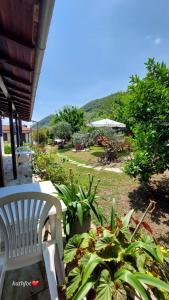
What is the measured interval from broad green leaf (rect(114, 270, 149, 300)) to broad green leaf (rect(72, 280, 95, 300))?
22cm

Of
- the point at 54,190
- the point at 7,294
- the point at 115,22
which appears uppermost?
the point at 115,22

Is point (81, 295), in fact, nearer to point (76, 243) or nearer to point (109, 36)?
point (76, 243)

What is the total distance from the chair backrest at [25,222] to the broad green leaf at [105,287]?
0.70 m

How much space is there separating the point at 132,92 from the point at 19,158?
658 centimetres

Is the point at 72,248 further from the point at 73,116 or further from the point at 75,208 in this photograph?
the point at 73,116

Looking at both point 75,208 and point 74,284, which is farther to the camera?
point 75,208

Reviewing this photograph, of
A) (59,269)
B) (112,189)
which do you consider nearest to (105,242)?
(59,269)

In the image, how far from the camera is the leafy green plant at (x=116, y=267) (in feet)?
4.31

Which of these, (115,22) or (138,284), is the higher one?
(115,22)

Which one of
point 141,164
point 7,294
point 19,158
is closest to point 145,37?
point 141,164

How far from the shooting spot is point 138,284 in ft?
4.15

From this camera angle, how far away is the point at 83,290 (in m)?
1.36

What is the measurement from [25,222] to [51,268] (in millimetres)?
549

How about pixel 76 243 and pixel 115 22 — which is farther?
pixel 115 22
